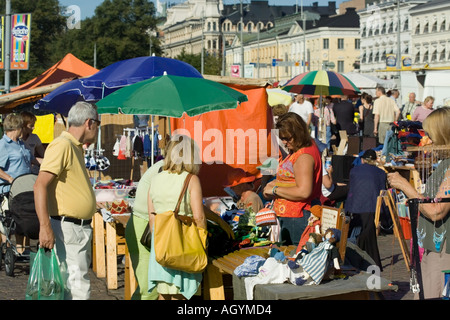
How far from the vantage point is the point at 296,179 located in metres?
7.20

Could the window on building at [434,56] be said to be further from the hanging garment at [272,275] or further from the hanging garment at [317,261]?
the hanging garment at [317,261]

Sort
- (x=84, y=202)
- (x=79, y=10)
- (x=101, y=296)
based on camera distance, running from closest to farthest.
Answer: (x=84, y=202)
(x=101, y=296)
(x=79, y=10)

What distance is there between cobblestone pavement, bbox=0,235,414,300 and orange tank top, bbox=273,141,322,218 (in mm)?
1844

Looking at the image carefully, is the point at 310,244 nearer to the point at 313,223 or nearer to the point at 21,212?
the point at 313,223

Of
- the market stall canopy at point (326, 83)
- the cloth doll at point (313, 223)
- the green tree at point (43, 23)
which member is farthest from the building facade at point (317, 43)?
the cloth doll at point (313, 223)

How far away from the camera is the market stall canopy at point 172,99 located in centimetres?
912

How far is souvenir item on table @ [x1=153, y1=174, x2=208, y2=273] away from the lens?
6676mm

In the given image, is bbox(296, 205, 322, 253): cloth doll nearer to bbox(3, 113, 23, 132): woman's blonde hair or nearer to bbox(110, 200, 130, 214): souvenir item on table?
bbox(110, 200, 130, 214): souvenir item on table

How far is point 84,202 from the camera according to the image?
257 inches

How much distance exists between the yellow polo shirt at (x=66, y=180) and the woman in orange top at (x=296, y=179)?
1630mm
